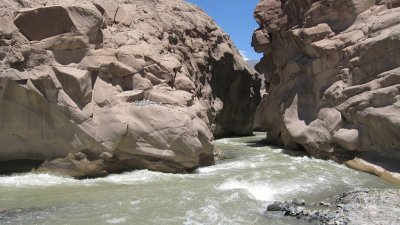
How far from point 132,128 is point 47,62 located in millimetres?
3256

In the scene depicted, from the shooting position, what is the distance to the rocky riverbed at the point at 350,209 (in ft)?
29.6

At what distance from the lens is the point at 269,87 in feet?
93.8

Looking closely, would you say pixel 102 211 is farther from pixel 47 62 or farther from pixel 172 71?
pixel 172 71

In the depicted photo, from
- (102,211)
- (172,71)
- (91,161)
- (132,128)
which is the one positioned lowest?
(102,211)

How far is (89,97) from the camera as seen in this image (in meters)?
14.3

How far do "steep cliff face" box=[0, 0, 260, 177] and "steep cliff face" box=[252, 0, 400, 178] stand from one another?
5192 mm

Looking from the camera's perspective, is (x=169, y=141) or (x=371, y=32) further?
(x=371, y=32)

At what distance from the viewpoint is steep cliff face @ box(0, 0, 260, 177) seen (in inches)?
534

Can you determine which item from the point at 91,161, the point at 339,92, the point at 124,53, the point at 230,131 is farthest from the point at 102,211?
the point at 230,131

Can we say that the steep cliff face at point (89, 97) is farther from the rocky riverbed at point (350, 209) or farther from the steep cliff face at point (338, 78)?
the rocky riverbed at point (350, 209)

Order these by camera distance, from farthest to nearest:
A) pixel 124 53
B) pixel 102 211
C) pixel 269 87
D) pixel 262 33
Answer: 1. pixel 269 87
2. pixel 262 33
3. pixel 124 53
4. pixel 102 211

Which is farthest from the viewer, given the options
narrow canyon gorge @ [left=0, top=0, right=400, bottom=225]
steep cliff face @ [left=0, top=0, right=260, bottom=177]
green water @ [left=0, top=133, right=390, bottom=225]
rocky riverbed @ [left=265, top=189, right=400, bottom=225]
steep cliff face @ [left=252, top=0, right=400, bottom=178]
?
steep cliff face @ [left=252, top=0, right=400, bottom=178]

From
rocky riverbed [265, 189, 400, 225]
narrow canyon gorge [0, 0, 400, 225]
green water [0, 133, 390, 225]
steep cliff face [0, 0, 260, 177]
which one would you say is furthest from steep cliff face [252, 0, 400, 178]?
steep cliff face [0, 0, 260, 177]

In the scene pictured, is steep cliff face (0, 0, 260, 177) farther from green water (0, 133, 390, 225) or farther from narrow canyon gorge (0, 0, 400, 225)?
green water (0, 133, 390, 225)
